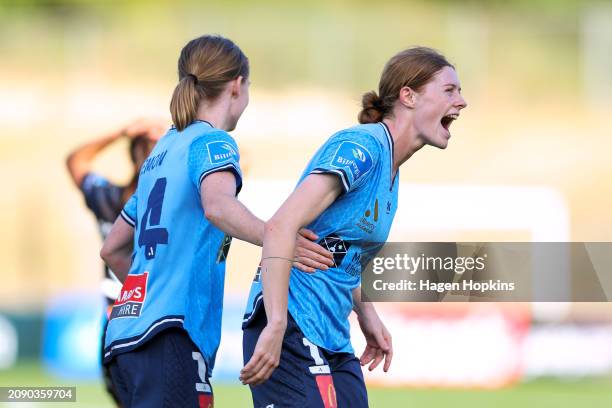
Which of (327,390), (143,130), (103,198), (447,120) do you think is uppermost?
(143,130)

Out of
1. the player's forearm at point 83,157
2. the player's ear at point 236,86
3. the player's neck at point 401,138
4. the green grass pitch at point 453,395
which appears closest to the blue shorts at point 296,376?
the player's neck at point 401,138

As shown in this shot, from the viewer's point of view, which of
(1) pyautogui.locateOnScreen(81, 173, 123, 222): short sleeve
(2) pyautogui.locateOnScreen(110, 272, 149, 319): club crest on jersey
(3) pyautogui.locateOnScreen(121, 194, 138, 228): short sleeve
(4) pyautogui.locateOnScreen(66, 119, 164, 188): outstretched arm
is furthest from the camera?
(4) pyautogui.locateOnScreen(66, 119, 164, 188): outstretched arm

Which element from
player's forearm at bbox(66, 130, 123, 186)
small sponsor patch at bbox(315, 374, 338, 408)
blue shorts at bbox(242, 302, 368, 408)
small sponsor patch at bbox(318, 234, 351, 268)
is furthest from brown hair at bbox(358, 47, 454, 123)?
player's forearm at bbox(66, 130, 123, 186)

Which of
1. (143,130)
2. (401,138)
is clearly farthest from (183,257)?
(143,130)

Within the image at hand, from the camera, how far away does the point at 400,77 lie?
415 cm

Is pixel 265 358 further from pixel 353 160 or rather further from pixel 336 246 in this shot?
pixel 353 160

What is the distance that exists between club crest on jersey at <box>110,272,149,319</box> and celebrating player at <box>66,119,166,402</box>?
3.33m

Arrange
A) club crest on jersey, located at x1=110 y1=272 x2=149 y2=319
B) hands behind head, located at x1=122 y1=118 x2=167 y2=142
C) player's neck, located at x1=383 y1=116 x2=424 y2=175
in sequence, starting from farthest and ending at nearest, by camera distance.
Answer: hands behind head, located at x1=122 y1=118 x2=167 y2=142
player's neck, located at x1=383 y1=116 x2=424 y2=175
club crest on jersey, located at x1=110 y1=272 x2=149 y2=319

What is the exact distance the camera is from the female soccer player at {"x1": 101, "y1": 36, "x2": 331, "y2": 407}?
3.81 m

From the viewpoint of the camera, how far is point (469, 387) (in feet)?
44.0

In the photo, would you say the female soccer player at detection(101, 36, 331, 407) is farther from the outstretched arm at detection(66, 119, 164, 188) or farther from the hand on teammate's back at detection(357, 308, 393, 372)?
the outstretched arm at detection(66, 119, 164, 188)

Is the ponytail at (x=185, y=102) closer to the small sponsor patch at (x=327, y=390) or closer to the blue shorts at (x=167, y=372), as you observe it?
the blue shorts at (x=167, y=372)

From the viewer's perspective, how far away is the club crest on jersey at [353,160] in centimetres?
368

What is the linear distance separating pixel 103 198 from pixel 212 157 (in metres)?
4.05
